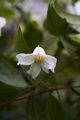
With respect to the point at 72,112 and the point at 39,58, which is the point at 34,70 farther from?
the point at 72,112

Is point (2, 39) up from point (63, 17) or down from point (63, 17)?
down

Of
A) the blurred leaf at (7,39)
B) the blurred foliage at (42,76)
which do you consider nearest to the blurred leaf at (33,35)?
the blurred foliage at (42,76)

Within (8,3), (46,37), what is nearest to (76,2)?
(46,37)

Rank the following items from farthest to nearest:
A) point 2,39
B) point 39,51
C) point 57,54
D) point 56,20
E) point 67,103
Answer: point 2,39 < point 67,103 < point 57,54 < point 56,20 < point 39,51

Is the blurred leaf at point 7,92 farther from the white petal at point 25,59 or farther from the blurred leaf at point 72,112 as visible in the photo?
the blurred leaf at point 72,112

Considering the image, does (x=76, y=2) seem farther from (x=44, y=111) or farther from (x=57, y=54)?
(x=44, y=111)

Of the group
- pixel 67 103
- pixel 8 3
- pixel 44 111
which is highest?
pixel 8 3

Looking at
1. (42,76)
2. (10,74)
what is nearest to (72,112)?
(42,76)
